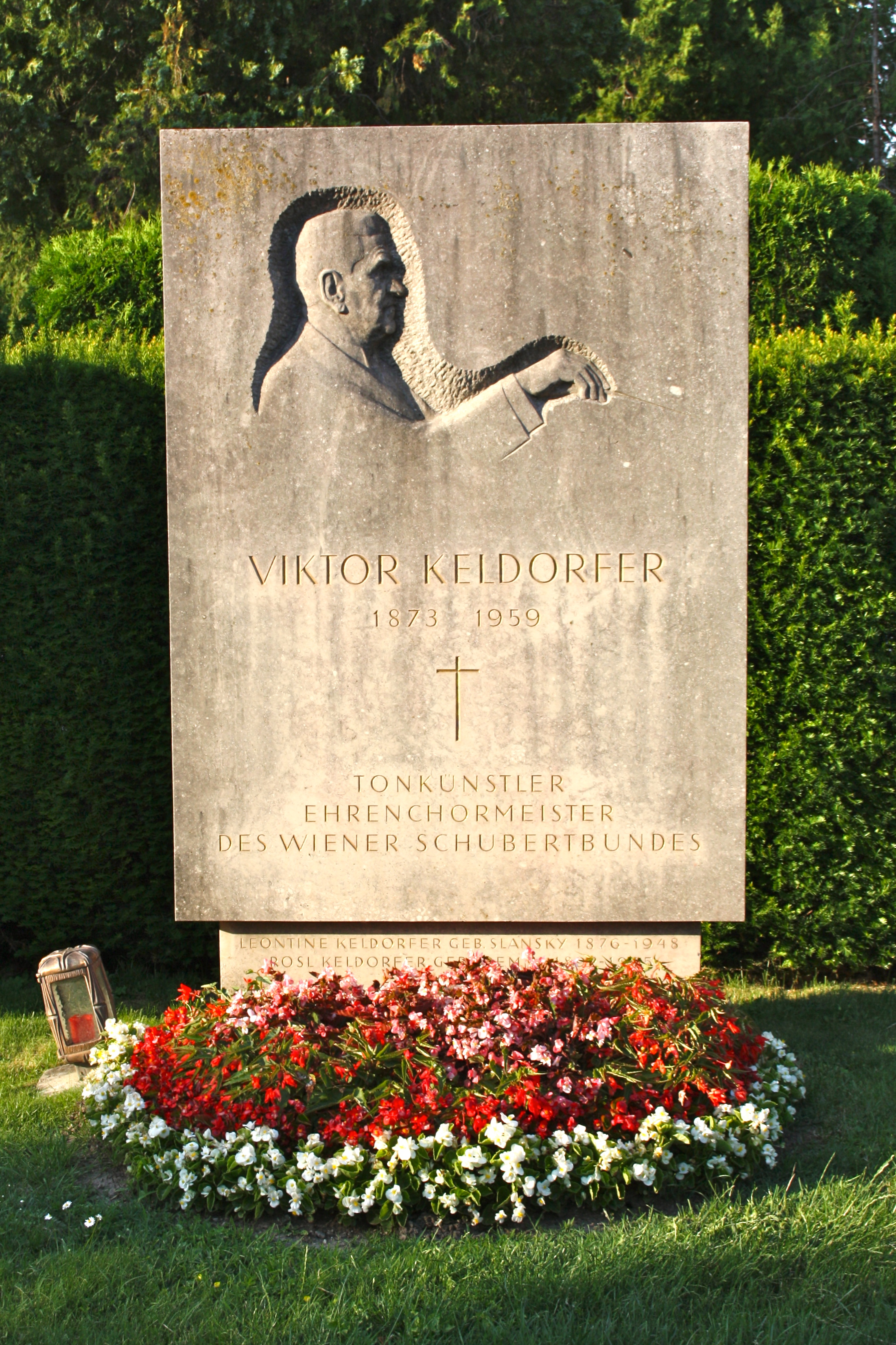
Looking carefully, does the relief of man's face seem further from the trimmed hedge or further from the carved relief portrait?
the trimmed hedge

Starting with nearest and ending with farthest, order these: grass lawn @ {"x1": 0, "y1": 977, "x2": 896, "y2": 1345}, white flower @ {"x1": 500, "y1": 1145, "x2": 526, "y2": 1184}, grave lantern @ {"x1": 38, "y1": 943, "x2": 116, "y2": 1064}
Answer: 1. grass lawn @ {"x1": 0, "y1": 977, "x2": 896, "y2": 1345}
2. white flower @ {"x1": 500, "y1": 1145, "x2": 526, "y2": 1184}
3. grave lantern @ {"x1": 38, "y1": 943, "x2": 116, "y2": 1064}

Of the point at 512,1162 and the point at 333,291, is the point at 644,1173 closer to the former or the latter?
the point at 512,1162

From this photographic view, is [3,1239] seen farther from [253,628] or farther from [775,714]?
[775,714]

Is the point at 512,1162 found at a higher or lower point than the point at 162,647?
lower

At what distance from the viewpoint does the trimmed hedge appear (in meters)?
5.29

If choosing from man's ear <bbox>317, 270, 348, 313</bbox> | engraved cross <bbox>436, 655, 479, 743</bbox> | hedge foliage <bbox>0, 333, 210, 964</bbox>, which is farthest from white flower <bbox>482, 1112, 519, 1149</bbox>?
man's ear <bbox>317, 270, 348, 313</bbox>

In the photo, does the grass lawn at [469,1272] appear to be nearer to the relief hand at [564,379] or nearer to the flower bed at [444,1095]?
the flower bed at [444,1095]

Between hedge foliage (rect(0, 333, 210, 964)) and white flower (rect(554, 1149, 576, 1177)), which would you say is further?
hedge foliage (rect(0, 333, 210, 964))

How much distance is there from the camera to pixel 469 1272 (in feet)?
9.41

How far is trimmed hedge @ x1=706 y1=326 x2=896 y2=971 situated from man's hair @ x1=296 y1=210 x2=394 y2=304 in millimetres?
2123

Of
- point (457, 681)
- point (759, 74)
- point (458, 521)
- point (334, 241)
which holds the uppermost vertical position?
point (759, 74)

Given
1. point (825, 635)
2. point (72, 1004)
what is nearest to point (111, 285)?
point (72, 1004)

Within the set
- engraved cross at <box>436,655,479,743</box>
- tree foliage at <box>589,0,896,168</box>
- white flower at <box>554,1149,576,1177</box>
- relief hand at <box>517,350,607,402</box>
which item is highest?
tree foliage at <box>589,0,896,168</box>

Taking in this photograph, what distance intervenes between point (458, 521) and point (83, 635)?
7.12 ft
